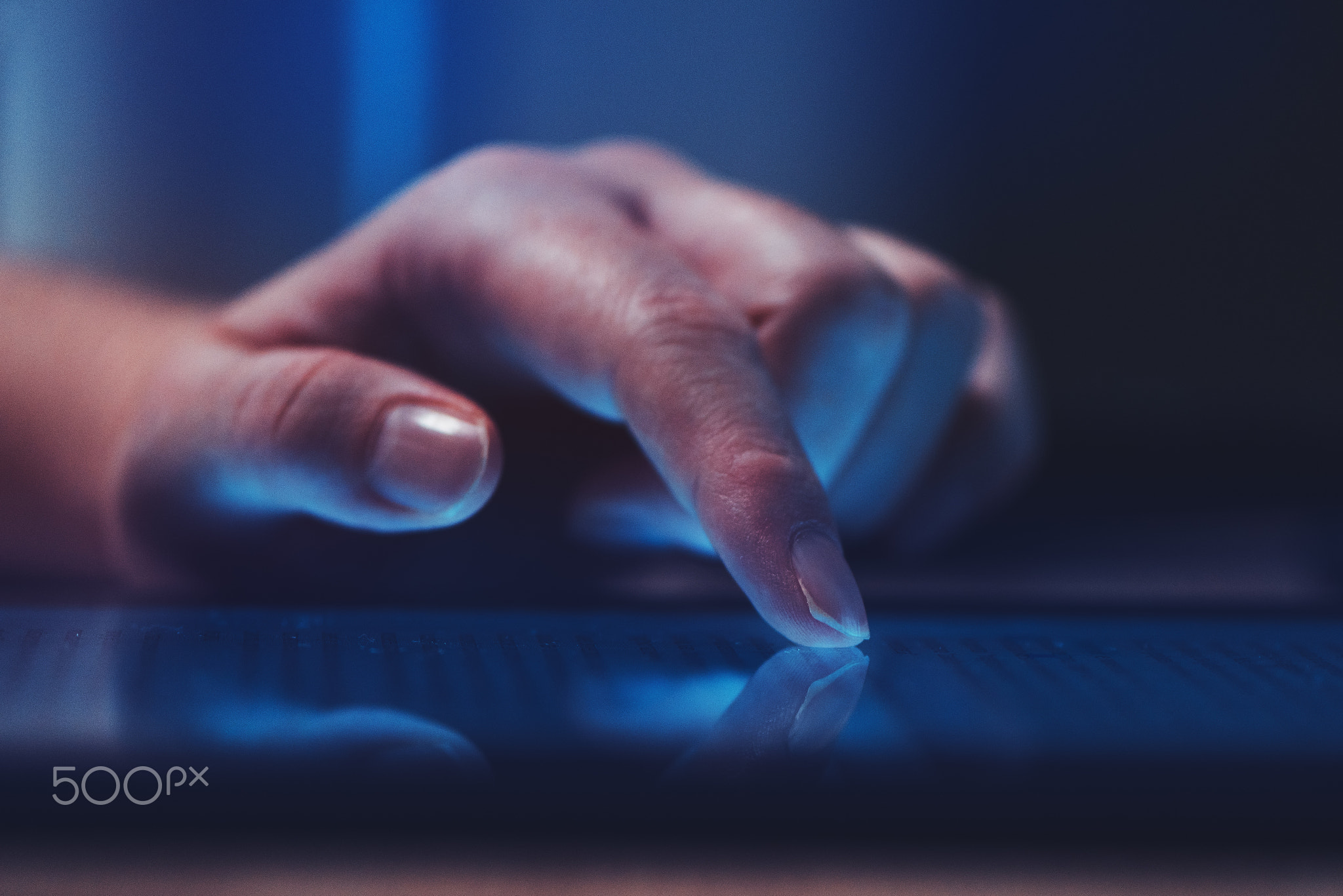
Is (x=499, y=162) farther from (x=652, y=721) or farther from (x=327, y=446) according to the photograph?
(x=652, y=721)

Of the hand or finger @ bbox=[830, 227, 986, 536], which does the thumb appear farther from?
finger @ bbox=[830, 227, 986, 536]

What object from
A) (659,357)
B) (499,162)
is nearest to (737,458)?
(659,357)

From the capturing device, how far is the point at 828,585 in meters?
0.43

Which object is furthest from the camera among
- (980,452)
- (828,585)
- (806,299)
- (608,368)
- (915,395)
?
(980,452)

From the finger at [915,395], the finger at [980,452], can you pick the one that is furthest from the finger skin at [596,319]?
the finger at [980,452]

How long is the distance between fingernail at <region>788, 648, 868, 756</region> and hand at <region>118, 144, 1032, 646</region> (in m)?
0.05

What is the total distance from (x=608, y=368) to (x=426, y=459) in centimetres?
10

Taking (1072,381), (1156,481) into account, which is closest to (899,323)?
(1156,481)

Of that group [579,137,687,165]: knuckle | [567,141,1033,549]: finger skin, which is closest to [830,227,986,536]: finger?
[567,141,1033,549]: finger skin

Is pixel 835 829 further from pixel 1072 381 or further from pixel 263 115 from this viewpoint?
pixel 1072 381

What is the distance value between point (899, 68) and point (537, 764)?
1.13 metres

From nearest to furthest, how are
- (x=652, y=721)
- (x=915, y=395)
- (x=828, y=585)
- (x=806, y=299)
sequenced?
1. (x=652, y=721)
2. (x=828, y=585)
3. (x=806, y=299)
4. (x=915, y=395)

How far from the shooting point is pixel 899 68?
1.24 m

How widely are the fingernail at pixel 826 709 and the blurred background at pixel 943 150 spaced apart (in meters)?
0.36
